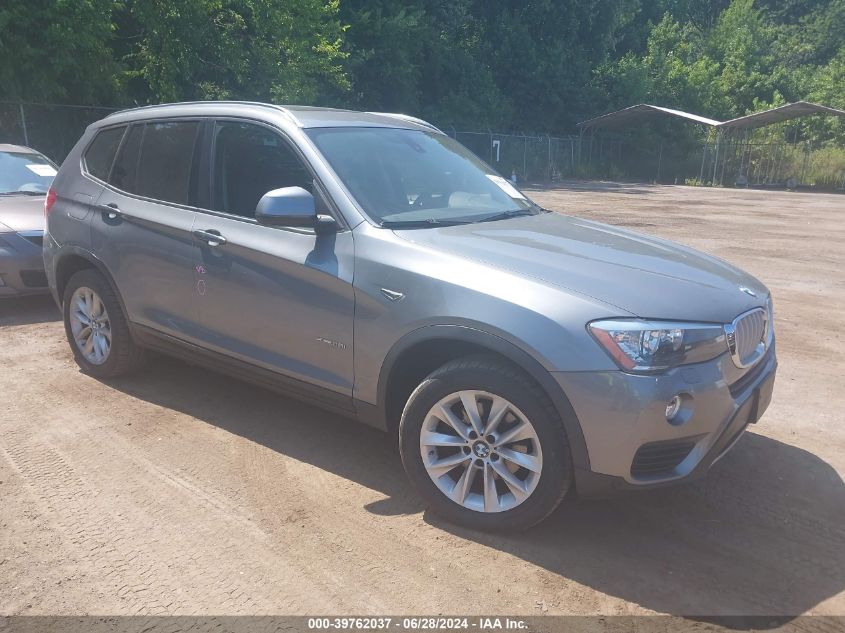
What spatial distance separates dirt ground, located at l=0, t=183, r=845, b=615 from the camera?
2740mm

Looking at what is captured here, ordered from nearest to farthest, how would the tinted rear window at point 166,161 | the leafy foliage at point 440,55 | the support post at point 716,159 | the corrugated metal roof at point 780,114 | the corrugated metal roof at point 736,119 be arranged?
the tinted rear window at point 166,161, the leafy foliage at point 440,55, the corrugated metal roof at point 780,114, the corrugated metal roof at point 736,119, the support post at point 716,159

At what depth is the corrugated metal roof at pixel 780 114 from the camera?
31.0 meters

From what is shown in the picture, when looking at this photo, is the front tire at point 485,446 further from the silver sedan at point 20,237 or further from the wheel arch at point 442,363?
the silver sedan at point 20,237

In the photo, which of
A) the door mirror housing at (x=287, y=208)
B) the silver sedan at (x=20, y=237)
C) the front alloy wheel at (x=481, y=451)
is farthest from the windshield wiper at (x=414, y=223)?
the silver sedan at (x=20, y=237)

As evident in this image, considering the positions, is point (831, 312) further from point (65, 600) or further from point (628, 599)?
point (65, 600)

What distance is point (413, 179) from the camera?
4.01 metres

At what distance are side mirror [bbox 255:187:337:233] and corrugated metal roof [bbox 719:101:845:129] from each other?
108 ft

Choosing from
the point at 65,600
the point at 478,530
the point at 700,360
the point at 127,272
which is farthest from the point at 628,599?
the point at 127,272

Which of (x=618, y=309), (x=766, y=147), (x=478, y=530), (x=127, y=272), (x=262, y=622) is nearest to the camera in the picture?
(x=262, y=622)

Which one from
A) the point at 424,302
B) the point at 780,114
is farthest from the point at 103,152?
the point at 780,114

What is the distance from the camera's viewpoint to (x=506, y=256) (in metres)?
3.21

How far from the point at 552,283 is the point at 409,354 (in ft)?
2.46

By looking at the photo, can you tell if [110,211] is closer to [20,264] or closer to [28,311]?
[20,264]

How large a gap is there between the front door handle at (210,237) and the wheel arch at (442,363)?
1313 millimetres
